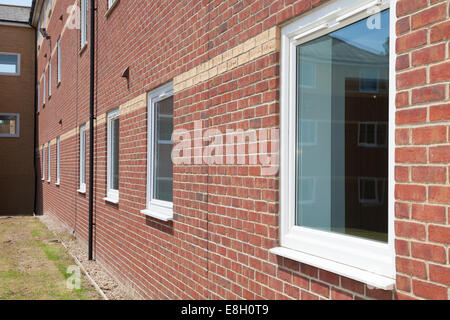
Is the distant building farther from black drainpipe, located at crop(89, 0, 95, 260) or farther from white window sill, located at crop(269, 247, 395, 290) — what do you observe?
white window sill, located at crop(269, 247, 395, 290)

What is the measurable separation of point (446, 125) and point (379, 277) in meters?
0.86

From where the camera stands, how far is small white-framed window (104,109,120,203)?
8195mm

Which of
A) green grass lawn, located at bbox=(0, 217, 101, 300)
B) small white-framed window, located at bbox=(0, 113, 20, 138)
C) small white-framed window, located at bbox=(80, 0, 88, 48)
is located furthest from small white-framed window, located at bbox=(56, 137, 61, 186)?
small white-framed window, located at bbox=(0, 113, 20, 138)

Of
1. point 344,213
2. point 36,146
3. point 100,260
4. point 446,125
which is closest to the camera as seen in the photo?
point 446,125

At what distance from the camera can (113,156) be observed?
27.7ft

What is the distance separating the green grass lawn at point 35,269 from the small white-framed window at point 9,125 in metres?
Answer: 10.4

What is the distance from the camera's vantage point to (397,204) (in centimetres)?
A: 233

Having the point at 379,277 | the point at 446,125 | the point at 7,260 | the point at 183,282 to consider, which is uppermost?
the point at 446,125

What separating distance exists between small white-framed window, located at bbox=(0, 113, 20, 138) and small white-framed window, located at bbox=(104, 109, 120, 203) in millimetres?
16607

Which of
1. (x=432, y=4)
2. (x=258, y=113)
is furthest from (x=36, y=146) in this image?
(x=432, y=4)

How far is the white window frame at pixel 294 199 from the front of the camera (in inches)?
96.0

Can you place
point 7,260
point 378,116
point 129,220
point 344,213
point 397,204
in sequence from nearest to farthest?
point 397,204
point 378,116
point 344,213
point 129,220
point 7,260

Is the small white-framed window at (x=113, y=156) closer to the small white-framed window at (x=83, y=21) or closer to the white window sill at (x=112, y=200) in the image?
the white window sill at (x=112, y=200)
